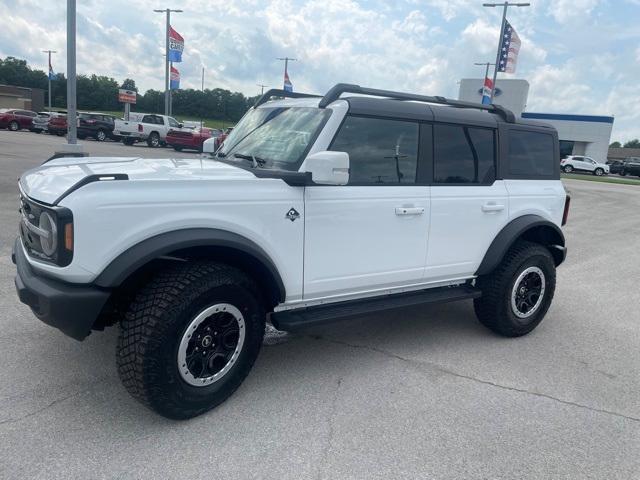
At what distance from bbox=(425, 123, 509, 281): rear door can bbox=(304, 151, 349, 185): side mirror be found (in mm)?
1184

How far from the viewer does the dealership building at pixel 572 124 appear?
52375 millimetres

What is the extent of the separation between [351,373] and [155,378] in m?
1.57

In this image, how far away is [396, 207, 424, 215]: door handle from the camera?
3.91 meters

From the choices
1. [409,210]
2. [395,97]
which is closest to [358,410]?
[409,210]

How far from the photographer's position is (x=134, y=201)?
2.83 metres

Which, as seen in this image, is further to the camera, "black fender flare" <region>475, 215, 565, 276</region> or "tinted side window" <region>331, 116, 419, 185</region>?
"black fender flare" <region>475, 215, 565, 276</region>

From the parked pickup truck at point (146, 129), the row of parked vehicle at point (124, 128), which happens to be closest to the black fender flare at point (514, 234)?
the row of parked vehicle at point (124, 128)

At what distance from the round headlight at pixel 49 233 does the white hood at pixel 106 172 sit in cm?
9

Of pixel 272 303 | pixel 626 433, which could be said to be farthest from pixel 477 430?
pixel 272 303

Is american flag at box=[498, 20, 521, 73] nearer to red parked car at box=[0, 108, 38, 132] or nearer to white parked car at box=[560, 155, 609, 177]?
white parked car at box=[560, 155, 609, 177]

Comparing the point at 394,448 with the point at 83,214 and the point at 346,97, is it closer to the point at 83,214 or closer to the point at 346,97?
the point at 83,214

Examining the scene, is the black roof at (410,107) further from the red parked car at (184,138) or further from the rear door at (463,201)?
the red parked car at (184,138)

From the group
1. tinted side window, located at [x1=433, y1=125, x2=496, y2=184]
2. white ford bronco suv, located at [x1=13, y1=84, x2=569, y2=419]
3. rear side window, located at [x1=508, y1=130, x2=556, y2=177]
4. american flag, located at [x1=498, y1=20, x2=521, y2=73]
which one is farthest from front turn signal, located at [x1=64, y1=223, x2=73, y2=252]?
american flag, located at [x1=498, y1=20, x2=521, y2=73]

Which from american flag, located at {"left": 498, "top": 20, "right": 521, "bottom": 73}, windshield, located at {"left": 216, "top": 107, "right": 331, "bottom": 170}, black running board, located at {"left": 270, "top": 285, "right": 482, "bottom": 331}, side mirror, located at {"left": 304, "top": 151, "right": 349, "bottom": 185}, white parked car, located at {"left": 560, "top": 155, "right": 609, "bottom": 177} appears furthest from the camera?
white parked car, located at {"left": 560, "top": 155, "right": 609, "bottom": 177}
